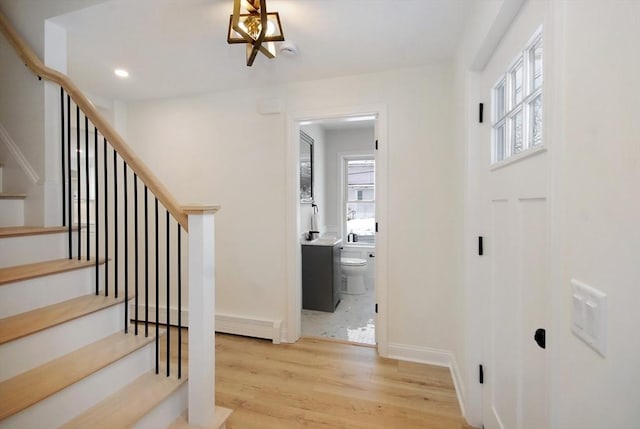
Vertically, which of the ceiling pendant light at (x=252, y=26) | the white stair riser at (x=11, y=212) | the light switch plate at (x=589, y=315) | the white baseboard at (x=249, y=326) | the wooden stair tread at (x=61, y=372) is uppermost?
the ceiling pendant light at (x=252, y=26)

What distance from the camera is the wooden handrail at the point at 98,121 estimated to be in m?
1.57

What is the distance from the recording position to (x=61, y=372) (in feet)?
4.17

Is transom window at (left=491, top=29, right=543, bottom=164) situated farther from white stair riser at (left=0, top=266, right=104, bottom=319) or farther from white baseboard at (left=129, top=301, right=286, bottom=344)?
white stair riser at (left=0, top=266, right=104, bottom=319)

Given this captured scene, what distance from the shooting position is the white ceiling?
1.71m

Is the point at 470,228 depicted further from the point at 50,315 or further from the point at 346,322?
the point at 50,315

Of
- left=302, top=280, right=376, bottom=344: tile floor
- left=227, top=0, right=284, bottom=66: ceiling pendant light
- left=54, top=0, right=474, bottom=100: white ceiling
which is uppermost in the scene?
left=54, top=0, right=474, bottom=100: white ceiling

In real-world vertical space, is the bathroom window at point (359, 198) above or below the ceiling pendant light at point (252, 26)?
below

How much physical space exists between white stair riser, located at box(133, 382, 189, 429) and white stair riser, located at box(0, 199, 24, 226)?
5.46 ft

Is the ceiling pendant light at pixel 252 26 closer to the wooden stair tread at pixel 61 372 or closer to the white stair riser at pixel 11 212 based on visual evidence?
the wooden stair tread at pixel 61 372

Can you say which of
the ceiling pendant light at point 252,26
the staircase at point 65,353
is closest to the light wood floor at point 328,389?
the staircase at point 65,353

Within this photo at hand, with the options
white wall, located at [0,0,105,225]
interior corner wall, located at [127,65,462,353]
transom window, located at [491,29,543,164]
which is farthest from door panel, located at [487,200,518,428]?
white wall, located at [0,0,105,225]

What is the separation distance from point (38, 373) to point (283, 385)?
1.40 metres

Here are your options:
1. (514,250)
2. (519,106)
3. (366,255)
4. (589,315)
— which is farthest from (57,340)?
(366,255)

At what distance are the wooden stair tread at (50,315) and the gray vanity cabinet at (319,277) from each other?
208 centimetres
